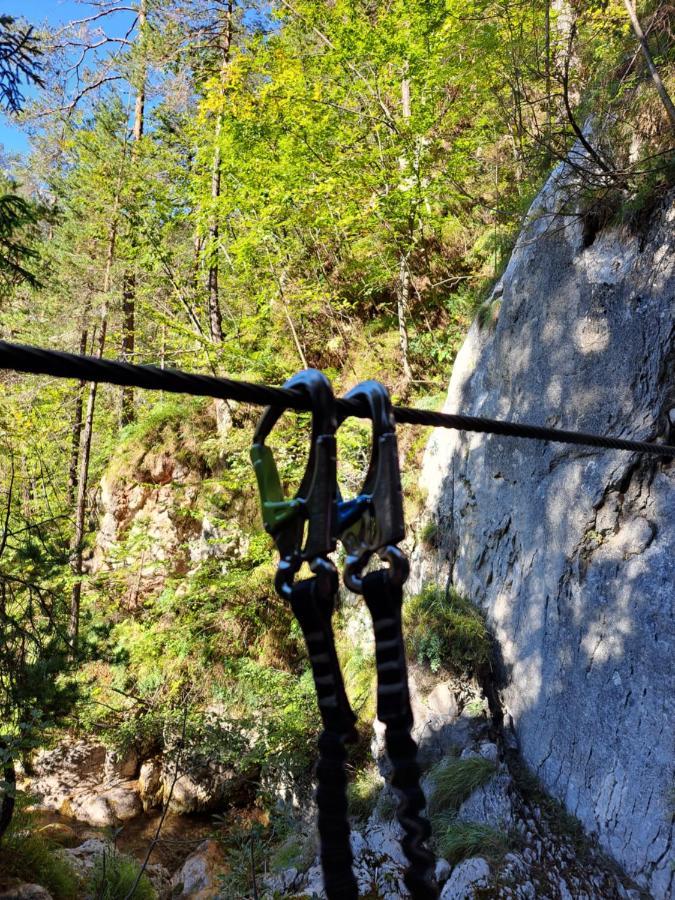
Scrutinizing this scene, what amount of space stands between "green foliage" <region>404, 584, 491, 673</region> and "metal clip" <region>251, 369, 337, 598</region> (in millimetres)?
4590

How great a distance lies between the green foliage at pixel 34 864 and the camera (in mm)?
5355

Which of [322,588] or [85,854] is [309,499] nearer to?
[322,588]

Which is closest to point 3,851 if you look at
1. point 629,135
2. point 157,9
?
point 629,135

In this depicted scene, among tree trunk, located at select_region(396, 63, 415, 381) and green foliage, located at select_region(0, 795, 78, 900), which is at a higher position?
tree trunk, located at select_region(396, 63, 415, 381)

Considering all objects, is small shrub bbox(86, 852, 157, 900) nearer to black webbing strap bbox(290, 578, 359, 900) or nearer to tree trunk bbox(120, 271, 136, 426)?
black webbing strap bbox(290, 578, 359, 900)

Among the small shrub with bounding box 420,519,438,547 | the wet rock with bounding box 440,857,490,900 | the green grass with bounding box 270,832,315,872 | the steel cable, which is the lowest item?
the green grass with bounding box 270,832,315,872

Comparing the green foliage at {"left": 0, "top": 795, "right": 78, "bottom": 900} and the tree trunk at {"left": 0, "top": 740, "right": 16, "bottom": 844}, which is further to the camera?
the green foliage at {"left": 0, "top": 795, "right": 78, "bottom": 900}

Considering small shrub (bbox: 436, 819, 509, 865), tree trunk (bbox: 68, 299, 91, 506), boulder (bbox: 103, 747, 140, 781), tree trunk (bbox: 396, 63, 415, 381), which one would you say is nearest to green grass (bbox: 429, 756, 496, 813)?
small shrub (bbox: 436, 819, 509, 865)

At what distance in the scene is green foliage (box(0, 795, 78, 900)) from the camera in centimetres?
536

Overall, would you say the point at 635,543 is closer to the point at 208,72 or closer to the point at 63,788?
the point at 63,788

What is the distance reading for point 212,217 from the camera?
9453 mm

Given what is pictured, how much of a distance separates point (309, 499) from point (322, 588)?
157 mm

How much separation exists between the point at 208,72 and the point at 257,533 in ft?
29.8

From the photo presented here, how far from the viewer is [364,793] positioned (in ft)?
17.9
